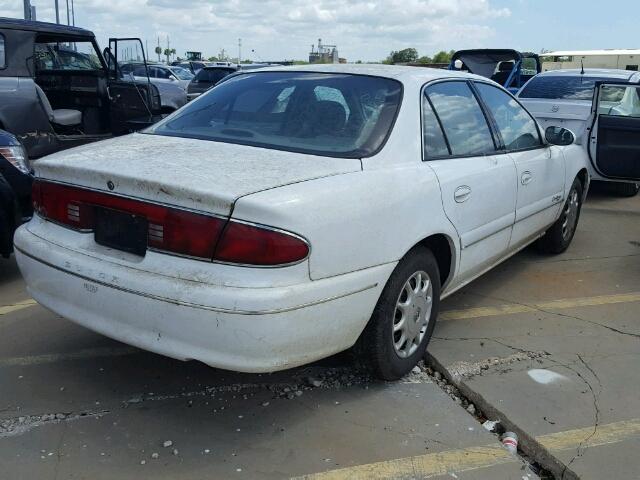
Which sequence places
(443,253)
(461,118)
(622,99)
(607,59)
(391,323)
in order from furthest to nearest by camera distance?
(607,59)
(622,99)
(461,118)
(443,253)
(391,323)

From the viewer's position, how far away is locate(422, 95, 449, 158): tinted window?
3.36m

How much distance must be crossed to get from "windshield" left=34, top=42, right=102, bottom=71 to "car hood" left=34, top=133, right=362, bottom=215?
5.30 metres

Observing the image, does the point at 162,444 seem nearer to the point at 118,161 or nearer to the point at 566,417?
the point at 118,161

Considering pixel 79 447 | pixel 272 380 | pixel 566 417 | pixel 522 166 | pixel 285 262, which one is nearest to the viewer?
pixel 285 262

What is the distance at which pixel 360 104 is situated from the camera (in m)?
3.35

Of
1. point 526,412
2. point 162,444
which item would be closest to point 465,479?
point 526,412

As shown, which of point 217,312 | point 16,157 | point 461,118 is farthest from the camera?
point 16,157

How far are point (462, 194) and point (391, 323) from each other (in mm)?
887

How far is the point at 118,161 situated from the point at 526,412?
7.35 ft

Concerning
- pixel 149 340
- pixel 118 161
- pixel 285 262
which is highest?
pixel 118 161

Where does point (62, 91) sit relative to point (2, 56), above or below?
below

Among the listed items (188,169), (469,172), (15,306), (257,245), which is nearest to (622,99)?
(469,172)

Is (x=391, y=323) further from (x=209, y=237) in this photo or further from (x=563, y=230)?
(x=563, y=230)

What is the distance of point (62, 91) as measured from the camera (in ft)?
26.8
